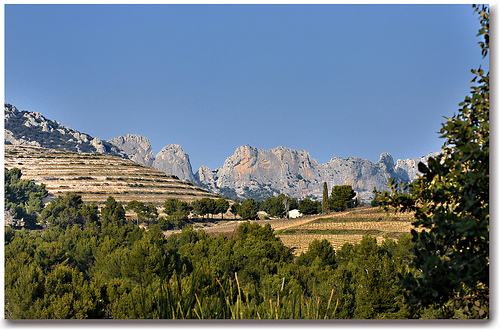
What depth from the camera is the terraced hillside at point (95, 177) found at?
70625 mm

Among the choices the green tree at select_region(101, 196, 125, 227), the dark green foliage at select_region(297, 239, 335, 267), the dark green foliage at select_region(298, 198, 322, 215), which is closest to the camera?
the dark green foliage at select_region(297, 239, 335, 267)

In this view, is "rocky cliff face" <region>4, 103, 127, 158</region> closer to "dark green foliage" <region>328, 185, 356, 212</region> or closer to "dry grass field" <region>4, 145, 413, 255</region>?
"dry grass field" <region>4, 145, 413, 255</region>

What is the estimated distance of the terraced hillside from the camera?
70.6 meters

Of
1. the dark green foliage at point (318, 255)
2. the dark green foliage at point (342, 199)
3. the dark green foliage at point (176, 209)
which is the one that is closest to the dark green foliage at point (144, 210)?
the dark green foliage at point (176, 209)

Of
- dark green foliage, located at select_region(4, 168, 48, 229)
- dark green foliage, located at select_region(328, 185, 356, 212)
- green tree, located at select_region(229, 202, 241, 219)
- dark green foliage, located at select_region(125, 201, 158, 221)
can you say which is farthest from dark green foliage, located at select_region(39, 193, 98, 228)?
dark green foliage, located at select_region(328, 185, 356, 212)

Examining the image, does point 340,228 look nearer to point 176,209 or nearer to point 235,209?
point 176,209

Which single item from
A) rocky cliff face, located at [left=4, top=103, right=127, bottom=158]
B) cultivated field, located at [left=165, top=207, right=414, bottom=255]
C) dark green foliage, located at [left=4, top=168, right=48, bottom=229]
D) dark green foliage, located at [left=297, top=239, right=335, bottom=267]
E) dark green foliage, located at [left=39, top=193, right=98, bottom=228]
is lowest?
cultivated field, located at [left=165, top=207, right=414, bottom=255]

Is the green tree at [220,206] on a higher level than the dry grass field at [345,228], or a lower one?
higher

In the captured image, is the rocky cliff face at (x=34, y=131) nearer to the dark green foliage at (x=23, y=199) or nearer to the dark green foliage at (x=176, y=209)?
the dark green foliage at (x=23, y=199)

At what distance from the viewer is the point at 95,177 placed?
7581 cm

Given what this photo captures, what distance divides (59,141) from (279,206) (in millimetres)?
139550

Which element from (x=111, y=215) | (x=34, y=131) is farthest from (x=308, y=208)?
(x=34, y=131)

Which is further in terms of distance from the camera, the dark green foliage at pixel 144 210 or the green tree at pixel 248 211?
the green tree at pixel 248 211
